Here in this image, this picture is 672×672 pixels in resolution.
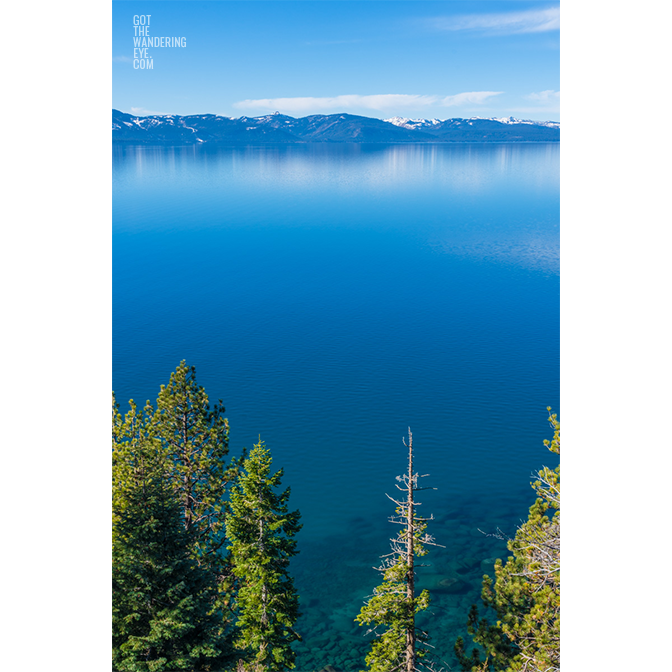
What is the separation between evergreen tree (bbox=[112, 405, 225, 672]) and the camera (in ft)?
41.0

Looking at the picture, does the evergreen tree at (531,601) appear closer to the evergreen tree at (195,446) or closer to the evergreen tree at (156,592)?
the evergreen tree at (156,592)

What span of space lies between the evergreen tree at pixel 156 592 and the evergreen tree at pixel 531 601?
279 inches

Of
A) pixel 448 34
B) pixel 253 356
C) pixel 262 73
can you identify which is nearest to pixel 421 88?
pixel 448 34

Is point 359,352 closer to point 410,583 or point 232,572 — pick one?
point 232,572

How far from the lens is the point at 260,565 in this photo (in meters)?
16.6

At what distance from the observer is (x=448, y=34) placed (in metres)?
86.1

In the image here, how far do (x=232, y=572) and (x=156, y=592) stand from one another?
5.22 metres

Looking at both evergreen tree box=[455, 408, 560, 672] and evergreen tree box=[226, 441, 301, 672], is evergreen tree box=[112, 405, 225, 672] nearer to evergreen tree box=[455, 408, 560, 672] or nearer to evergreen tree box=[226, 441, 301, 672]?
evergreen tree box=[226, 441, 301, 672]

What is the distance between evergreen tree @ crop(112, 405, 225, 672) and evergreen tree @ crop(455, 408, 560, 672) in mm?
7084

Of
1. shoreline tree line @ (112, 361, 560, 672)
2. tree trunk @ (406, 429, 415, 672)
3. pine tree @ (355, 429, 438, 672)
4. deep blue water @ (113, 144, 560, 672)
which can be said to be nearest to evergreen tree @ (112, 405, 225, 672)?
shoreline tree line @ (112, 361, 560, 672)

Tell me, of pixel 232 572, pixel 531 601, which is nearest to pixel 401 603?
pixel 531 601

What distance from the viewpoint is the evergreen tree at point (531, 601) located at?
46.4 ft
